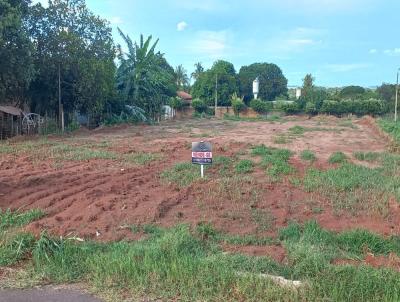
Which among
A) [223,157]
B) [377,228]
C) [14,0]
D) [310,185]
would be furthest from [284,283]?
[14,0]

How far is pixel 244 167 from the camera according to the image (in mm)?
11703

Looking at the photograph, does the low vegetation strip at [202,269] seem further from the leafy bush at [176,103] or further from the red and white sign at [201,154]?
the leafy bush at [176,103]

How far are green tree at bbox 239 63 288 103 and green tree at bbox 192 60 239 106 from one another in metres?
7.93

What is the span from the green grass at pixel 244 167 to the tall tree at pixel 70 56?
51.8 feet

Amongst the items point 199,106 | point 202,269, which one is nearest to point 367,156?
point 202,269

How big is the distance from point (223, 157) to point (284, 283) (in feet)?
29.9

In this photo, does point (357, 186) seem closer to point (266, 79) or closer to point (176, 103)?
point (176, 103)

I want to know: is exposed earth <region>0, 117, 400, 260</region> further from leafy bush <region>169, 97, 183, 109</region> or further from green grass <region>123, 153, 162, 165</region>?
leafy bush <region>169, 97, 183, 109</region>

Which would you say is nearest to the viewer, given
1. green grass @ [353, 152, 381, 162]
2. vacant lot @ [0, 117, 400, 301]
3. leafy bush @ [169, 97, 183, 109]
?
vacant lot @ [0, 117, 400, 301]

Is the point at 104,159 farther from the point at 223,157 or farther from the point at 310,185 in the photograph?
the point at 310,185

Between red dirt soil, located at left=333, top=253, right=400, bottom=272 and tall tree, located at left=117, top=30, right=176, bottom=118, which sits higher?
tall tree, located at left=117, top=30, right=176, bottom=118

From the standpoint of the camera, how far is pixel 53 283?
4449mm

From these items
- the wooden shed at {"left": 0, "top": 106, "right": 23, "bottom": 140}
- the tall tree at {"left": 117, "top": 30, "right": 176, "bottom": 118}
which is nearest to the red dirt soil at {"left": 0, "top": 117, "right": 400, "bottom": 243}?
the wooden shed at {"left": 0, "top": 106, "right": 23, "bottom": 140}

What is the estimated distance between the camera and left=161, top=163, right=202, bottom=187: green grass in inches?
385
